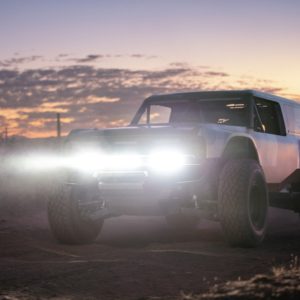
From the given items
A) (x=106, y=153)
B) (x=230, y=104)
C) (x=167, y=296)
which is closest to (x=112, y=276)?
(x=167, y=296)

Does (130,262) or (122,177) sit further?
(122,177)

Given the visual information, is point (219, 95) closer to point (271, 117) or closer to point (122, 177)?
point (271, 117)

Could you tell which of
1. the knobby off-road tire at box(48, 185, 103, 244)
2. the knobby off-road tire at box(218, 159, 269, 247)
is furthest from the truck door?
the knobby off-road tire at box(48, 185, 103, 244)

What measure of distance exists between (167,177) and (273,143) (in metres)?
2.66

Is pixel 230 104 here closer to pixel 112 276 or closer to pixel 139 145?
pixel 139 145

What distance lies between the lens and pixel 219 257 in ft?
26.7

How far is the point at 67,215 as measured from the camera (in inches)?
375

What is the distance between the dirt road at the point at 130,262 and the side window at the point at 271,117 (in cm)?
173

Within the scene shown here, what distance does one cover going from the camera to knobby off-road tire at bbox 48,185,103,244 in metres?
9.49

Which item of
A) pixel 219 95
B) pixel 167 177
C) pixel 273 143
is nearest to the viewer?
pixel 167 177

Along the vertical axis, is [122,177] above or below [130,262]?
above

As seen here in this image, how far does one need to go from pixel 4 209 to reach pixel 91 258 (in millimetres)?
7445

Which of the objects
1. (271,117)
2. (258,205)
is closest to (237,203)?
(258,205)

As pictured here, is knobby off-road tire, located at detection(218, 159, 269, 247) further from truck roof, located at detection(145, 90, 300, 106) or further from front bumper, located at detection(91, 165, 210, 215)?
truck roof, located at detection(145, 90, 300, 106)
